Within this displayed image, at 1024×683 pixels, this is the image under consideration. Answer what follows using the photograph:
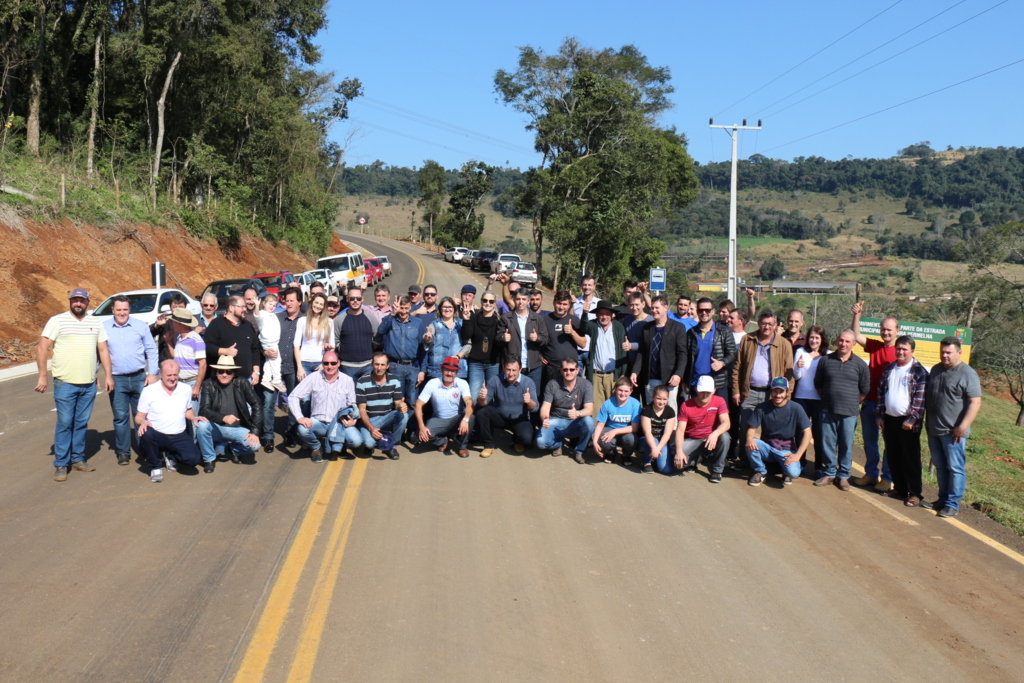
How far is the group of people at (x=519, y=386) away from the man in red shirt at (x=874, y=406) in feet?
0.06

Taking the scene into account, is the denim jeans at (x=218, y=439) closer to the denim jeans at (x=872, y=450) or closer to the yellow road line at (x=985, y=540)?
the denim jeans at (x=872, y=450)

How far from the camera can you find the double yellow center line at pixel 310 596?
474cm

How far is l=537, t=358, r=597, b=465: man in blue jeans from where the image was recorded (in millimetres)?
9680

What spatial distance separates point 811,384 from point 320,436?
5812 mm

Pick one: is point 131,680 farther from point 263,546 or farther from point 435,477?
point 435,477

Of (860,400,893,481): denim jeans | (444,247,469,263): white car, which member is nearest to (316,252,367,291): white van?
(444,247,469,263): white car

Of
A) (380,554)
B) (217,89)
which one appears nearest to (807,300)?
(217,89)

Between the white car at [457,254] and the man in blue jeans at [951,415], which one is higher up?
the white car at [457,254]

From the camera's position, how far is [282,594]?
568 cm

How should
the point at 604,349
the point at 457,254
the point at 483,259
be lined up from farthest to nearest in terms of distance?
1. the point at 457,254
2. the point at 483,259
3. the point at 604,349

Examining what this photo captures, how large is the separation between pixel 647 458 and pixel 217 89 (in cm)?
3730

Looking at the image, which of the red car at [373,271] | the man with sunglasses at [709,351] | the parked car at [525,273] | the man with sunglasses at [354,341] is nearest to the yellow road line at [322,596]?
the man with sunglasses at [354,341]

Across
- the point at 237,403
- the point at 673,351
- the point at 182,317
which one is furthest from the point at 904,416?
the point at 182,317

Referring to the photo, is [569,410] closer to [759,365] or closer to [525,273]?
[759,365]
